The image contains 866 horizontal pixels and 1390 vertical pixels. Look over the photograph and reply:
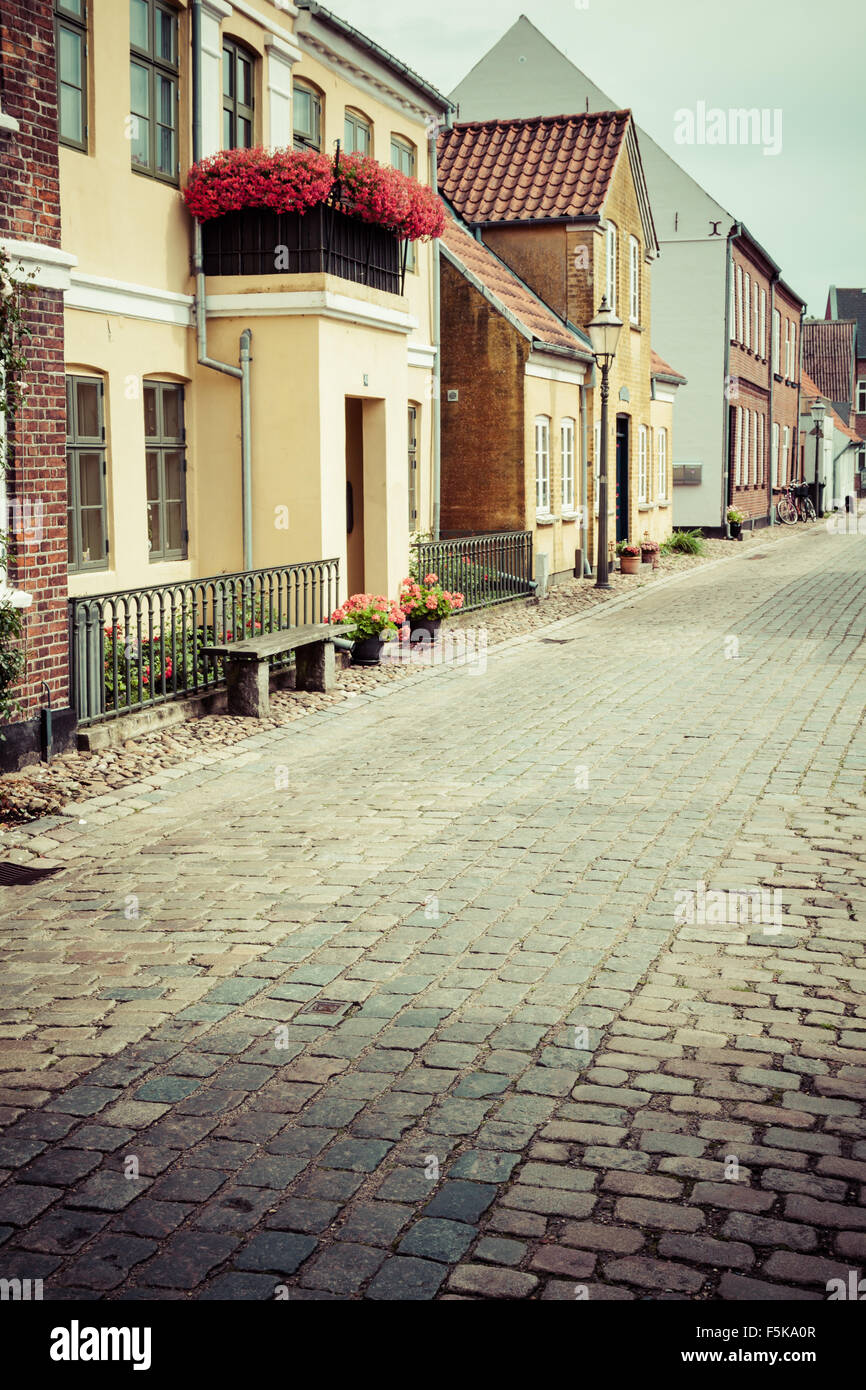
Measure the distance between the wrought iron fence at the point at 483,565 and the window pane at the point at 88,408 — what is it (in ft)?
19.7

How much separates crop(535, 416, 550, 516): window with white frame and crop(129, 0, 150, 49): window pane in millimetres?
10983

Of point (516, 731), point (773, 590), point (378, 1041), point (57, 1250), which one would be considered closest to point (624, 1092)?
point (378, 1041)

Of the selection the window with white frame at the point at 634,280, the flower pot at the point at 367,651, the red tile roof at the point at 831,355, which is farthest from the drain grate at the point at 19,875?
the red tile roof at the point at 831,355

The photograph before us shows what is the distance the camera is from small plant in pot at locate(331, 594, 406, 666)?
48.2 ft

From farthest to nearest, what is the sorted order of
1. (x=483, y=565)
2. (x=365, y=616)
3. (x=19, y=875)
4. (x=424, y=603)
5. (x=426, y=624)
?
(x=483, y=565) → (x=426, y=624) → (x=424, y=603) → (x=365, y=616) → (x=19, y=875)

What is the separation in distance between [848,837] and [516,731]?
3858 millimetres

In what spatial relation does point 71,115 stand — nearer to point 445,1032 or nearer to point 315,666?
point 315,666

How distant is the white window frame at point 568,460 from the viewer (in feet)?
81.4

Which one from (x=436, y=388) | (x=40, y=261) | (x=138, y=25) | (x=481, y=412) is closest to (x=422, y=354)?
(x=436, y=388)

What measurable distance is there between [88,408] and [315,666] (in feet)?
9.94

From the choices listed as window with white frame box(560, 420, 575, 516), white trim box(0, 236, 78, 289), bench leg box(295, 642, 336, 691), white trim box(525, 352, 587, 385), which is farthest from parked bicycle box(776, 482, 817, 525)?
white trim box(0, 236, 78, 289)

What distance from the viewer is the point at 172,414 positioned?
1445 centimetres

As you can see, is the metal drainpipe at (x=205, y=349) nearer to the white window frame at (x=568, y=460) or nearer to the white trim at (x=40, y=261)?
the white trim at (x=40, y=261)
